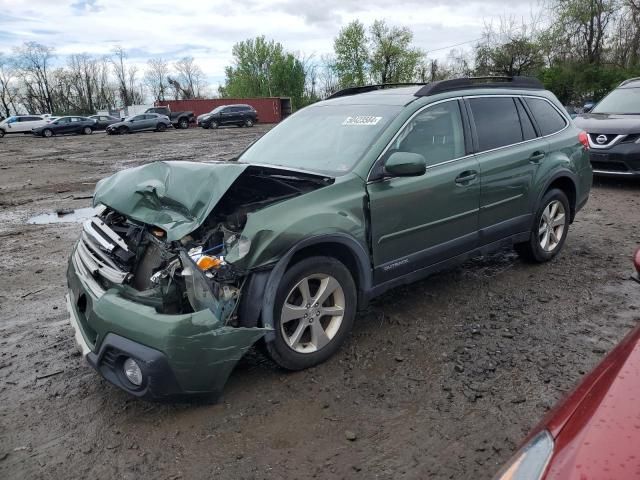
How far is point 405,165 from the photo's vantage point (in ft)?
11.3

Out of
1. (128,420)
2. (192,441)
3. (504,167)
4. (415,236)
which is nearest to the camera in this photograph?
(192,441)

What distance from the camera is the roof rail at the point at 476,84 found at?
13.4 feet

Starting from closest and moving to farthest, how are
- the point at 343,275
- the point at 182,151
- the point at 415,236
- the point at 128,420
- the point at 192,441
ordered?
the point at 192,441 < the point at 128,420 < the point at 343,275 < the point at 415,236 < the point at 182,151

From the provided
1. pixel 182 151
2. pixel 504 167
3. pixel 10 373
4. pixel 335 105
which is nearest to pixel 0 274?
pixel 10 373

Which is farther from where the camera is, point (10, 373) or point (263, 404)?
point (10, 373)

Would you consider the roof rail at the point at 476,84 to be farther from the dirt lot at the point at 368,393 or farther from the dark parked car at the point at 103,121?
the dark parked car at the point at 103,121

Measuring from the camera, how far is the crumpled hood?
3.09 m

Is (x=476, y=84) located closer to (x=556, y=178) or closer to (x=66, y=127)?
(x=556, y=178)

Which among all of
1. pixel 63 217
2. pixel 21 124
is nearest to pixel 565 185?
pixel 63 217

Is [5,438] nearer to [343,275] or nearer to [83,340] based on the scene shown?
[83,340]

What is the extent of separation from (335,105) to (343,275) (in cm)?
178

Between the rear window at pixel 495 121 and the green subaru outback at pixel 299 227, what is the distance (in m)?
Result: 0.02

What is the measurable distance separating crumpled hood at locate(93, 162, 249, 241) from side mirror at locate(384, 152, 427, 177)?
3.22ft

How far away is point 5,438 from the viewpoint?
2.80 m
